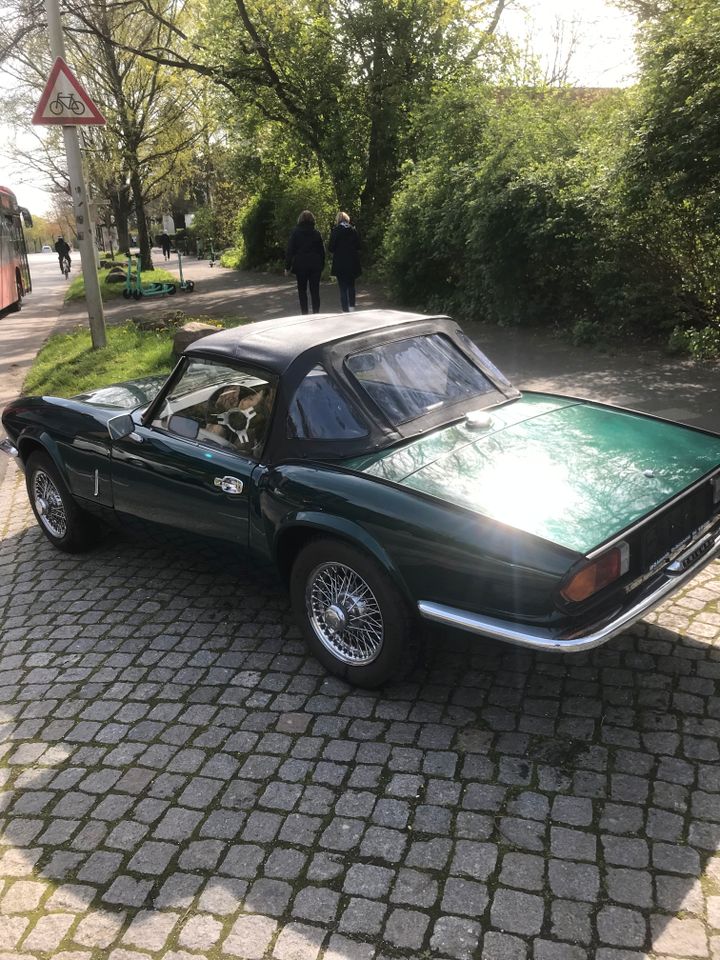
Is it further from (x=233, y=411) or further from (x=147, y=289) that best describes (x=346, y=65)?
(x=233, y=411)

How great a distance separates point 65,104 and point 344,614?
8.78 m

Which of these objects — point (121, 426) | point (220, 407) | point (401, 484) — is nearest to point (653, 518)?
point (401, 484)

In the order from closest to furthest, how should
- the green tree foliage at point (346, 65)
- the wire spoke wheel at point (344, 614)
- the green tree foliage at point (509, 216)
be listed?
the wire spoke wheel at point (344, 614)
the green tree foliage at point (509, 216)
the green tree foliage at point (346, 65)

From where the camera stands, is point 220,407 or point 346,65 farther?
point 346,65

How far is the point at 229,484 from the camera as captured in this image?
12.9ft

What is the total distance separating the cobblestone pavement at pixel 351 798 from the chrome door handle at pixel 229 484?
0.46 meters

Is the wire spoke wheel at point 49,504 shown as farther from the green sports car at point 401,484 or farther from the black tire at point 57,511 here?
the green sports car at point 401,484

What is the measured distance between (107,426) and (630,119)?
23.3ft

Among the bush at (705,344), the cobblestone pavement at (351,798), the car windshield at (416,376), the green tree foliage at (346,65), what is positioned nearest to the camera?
the cobblestone pavement at (351,798)

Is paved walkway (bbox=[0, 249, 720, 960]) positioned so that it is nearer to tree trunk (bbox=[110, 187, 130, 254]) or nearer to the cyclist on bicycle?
tree trunk (bbox=[110, 187, 130, 254])

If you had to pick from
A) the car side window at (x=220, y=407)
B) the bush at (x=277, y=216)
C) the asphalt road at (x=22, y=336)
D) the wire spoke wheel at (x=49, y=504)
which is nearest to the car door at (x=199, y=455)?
the car side window at (x=220, y=407)

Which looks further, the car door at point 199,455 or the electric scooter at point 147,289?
the electric scooter at point 147,289

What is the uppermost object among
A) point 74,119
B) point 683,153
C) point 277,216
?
point 74,119

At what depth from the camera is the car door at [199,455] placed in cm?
396
